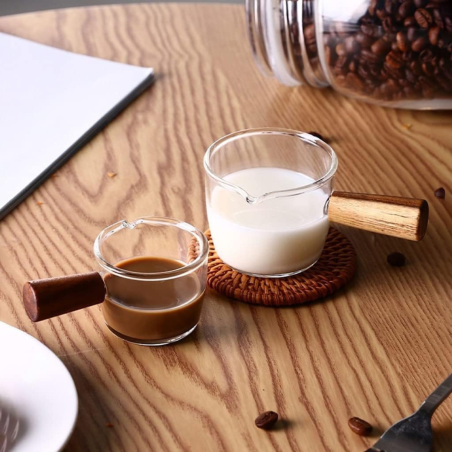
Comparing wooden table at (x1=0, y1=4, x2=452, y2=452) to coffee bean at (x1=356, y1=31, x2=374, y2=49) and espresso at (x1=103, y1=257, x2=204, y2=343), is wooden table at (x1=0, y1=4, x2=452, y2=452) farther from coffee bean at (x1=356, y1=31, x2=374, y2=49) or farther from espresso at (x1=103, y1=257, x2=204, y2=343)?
coffee bean at (x1=356, y1=31, x2=374, y2=49)

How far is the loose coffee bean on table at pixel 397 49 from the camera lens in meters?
1.09

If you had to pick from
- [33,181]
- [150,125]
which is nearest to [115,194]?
[33,181]

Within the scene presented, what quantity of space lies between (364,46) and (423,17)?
0.31ft

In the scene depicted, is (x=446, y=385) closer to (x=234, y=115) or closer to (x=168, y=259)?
(x=168, y=259)

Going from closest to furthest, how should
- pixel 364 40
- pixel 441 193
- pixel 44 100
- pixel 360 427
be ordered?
1. pixel 360 427
2. pixel 441 193
3. pixel 364 40
4. pixel 44 100

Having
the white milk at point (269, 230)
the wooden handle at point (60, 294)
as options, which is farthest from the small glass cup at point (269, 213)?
the wooden handle at point (60, 294)

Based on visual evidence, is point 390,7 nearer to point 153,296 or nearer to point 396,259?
point 396,259

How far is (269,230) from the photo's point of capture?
82 cm

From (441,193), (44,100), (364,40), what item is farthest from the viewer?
(44,100)

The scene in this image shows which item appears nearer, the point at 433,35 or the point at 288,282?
the point at 288,282

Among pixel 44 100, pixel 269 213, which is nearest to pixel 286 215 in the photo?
pixel 269 213

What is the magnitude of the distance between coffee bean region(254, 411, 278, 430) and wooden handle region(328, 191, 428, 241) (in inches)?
10.1

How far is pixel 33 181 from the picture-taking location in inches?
41.4

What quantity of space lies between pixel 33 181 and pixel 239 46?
597 millimetres
